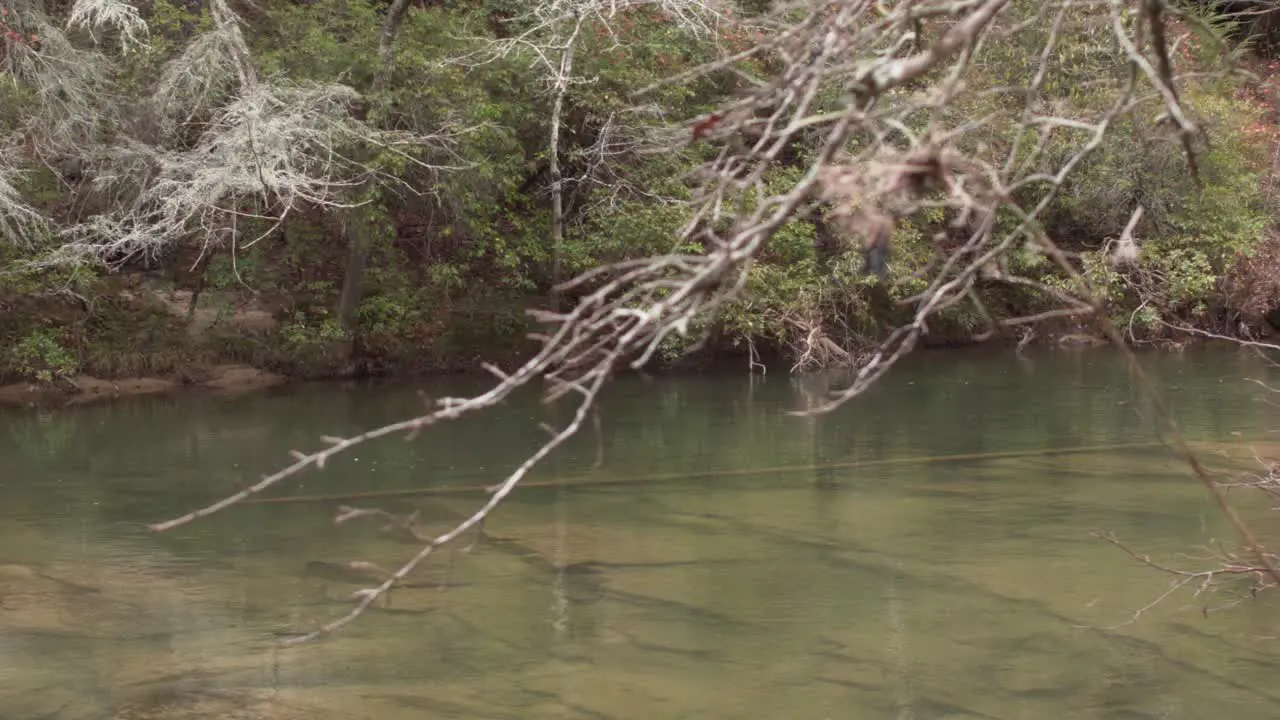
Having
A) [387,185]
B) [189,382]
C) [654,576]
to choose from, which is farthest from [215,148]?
[654,576]

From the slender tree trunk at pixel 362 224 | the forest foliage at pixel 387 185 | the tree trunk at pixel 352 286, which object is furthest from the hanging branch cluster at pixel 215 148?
the tree trunk at pixel 352 286

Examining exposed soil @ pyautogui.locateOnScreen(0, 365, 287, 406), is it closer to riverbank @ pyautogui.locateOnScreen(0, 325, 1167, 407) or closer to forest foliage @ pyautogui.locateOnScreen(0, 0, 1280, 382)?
riverbank @ pyautogui.locateOnScreen(0, 325, 1167, 407)

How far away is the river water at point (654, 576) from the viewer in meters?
6.62

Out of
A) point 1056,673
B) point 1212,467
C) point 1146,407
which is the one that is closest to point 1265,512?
point 1212,467

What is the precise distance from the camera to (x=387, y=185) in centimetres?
1659

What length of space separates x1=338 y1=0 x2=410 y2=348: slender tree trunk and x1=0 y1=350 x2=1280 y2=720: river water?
3139 millimetres

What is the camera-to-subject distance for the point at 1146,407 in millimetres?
15766

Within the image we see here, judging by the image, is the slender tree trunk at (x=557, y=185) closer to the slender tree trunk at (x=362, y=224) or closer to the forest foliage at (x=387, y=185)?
the forest foliage at (x=387, y=185)

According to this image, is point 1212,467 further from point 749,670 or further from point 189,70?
point 189,70

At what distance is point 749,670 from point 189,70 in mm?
11481

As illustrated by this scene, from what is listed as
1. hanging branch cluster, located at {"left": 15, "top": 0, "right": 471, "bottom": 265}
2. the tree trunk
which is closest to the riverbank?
the tree trunk

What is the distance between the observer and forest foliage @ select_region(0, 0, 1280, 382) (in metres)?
15.8

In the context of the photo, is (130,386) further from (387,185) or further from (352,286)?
(387,185)

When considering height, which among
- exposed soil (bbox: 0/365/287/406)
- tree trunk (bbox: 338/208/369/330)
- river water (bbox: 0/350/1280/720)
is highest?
tree trunk (bbox: 338/208/369/330)
